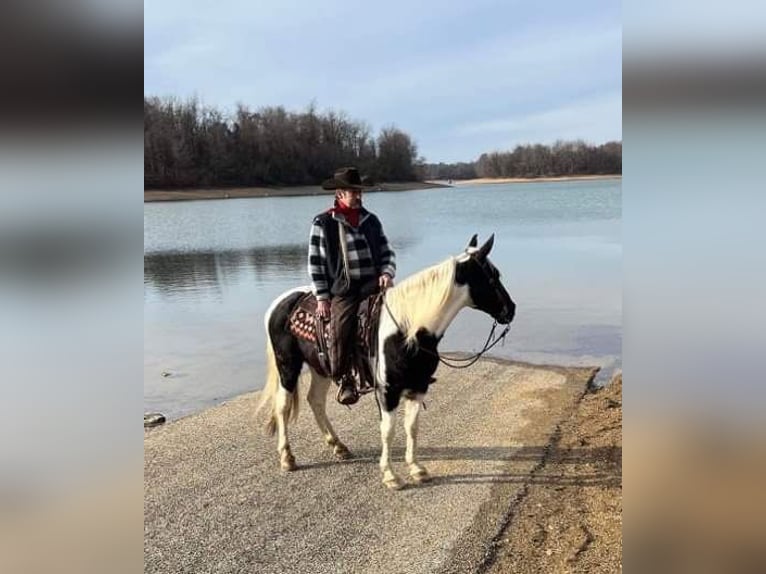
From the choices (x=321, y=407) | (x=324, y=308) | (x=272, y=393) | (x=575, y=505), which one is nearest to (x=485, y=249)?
(x=324, y=308)

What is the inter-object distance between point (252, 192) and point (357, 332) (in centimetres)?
112

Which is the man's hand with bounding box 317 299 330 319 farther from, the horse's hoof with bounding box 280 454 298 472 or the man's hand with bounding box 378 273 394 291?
the horse's hoof with bounding box 280 454 298 472

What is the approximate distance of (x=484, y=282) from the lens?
2.62 metres

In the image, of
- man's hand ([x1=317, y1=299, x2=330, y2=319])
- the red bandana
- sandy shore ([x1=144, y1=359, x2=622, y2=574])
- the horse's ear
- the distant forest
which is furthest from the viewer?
man's hand ([x1=317, y1=299, x2=330, y2=319])

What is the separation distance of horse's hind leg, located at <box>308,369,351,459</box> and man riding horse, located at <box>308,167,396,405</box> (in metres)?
0.35

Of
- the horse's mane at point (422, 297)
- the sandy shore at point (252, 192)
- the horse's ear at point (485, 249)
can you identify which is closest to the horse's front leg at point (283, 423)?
the horse's mane at point (422, 297)

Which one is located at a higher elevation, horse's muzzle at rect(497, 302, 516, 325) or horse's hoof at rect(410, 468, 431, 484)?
horse's muzzle at rect(497, 302, 516, 325)

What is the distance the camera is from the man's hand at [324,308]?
116 inches

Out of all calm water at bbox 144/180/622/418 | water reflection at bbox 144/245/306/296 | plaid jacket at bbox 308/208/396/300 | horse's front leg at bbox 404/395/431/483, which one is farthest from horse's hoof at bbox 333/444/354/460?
water reflection at bbox 144/245/306/296

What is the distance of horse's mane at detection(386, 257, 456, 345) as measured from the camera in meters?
2.67

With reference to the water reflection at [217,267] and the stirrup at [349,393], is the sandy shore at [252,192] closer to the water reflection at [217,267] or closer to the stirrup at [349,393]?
the water reflection at [217,267]
